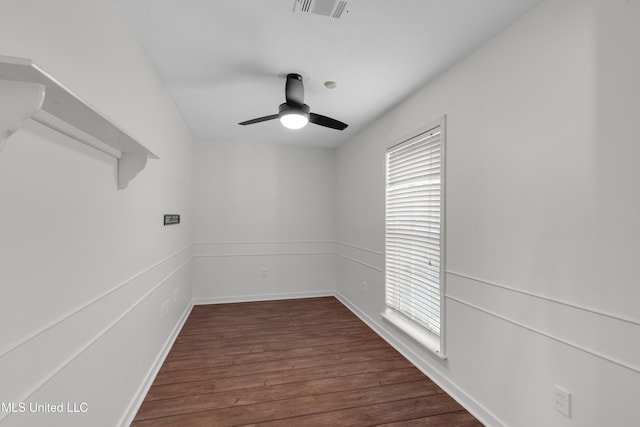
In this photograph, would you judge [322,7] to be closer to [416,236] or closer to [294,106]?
[294,106]

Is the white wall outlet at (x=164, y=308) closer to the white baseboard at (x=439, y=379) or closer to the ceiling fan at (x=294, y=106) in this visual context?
the ceiling fan at (x=294, y=106)

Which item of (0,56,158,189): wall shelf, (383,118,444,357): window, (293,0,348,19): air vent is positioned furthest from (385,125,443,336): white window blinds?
(0,56,158,189): wall shelf

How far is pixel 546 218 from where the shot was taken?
151cm

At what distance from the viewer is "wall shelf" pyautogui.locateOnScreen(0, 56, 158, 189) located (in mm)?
667

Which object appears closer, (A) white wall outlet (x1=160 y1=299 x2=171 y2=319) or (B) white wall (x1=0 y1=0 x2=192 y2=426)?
(B) white wall (x1=0 y1=0 x2=192 y2=426)

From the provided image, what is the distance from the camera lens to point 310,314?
12.6ft

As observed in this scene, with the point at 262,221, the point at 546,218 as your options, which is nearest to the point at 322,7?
the point at 546,218

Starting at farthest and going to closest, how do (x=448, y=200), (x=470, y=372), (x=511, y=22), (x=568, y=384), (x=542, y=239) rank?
1. (x=448, y=200)
2. (x=470, y=372)
3. (x=511, y=22)
4. (x=542, y=239)
5. (x=568, y=384)

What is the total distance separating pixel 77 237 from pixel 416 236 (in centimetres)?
240

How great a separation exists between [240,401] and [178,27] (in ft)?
8.24

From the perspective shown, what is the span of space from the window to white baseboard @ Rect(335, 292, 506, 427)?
7.4 inches

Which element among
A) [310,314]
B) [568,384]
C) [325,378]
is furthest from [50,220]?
[310,314]

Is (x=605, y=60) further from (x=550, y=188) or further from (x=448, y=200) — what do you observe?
(x=448, y=200)

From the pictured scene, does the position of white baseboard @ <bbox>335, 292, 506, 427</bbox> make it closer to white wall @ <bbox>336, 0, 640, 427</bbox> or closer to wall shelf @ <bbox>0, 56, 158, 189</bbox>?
white wall @ <bbox>336, 0, 640, 427</bbox>
